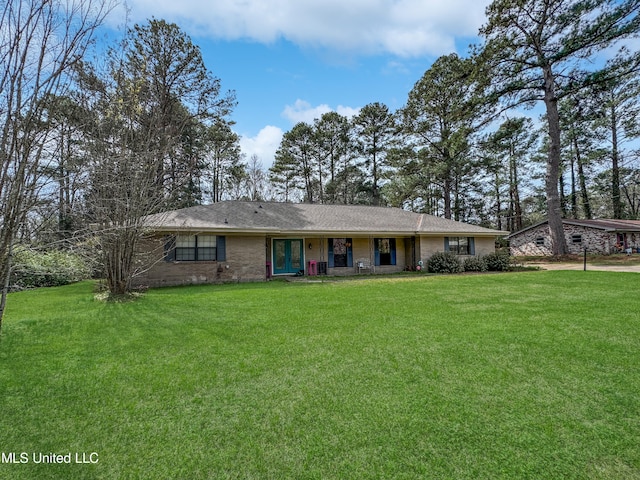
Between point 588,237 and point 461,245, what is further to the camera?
point 588,237

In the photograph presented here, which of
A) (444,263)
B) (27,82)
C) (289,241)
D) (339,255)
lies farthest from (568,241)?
(27,82)

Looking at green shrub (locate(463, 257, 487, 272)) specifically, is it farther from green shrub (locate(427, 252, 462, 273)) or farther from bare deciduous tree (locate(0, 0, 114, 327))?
bare deciduous tree (locate(0, 0, 114, 327))

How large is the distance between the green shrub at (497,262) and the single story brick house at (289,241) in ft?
2.51

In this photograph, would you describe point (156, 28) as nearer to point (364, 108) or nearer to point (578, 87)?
point (364, 108)

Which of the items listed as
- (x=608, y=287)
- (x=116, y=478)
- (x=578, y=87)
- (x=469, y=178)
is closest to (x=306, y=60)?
(x=608, y=287)

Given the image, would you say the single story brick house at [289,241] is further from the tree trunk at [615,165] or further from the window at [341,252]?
the tree trunk at [615,165]

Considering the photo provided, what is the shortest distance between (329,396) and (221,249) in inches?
415

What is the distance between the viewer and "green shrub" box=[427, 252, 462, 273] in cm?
1513

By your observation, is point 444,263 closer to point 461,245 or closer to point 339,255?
point 461,245

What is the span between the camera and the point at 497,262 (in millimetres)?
15984

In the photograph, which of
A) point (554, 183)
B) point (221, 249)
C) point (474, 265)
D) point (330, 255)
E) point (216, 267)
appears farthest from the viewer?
point (554, 183)

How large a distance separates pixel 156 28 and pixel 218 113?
5194 mm

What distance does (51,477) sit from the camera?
208cm

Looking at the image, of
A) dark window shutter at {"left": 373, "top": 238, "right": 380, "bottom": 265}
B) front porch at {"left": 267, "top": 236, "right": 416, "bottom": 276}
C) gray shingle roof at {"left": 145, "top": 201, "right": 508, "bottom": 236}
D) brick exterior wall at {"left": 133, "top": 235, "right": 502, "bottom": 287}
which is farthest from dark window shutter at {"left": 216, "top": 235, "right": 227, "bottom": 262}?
dark window shutter at {"left": 373, "top": 238, "right": 380, "bottom": 265}
